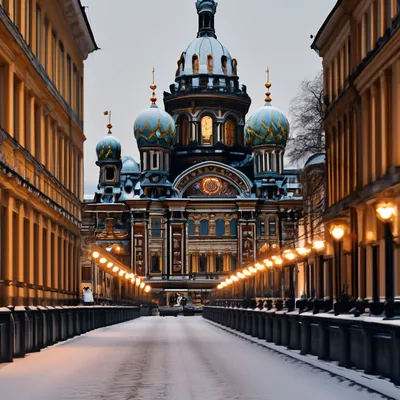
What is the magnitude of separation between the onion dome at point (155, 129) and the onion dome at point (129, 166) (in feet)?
34.4

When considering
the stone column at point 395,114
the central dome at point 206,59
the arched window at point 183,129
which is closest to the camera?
the stone column at point 395,114

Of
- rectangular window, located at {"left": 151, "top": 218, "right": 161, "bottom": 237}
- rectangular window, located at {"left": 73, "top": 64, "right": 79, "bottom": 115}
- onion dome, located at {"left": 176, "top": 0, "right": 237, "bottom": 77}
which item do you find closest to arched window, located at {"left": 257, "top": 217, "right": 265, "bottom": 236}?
rectangular window, located at {"left": 151, "top": 218, "right": 161, "bottom": 237}

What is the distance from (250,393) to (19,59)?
1947 cm

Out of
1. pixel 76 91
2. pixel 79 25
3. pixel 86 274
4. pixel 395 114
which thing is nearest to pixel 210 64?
pixel 86 274

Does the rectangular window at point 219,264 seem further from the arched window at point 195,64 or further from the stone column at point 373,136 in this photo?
the stone column at point 373,136

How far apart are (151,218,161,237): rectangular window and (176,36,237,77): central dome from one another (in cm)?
2338

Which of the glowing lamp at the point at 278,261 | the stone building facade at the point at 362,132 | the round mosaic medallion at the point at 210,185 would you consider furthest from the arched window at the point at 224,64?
the stone building facade at the point at 362,132

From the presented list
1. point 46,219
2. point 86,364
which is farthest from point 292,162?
point 86,364

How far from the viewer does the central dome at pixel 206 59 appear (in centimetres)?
15675

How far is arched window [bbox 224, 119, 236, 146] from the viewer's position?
154 metres

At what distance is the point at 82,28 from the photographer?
51.9m

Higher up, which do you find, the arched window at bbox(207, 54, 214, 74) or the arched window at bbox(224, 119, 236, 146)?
the arched window at bbox(207, 54, 214, 74)

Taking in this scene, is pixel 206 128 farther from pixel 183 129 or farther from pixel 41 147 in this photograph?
pixel 41 147

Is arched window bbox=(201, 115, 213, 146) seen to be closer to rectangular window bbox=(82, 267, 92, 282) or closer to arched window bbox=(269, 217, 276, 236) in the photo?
arched window bbox=(269, 217, 276, 236)
